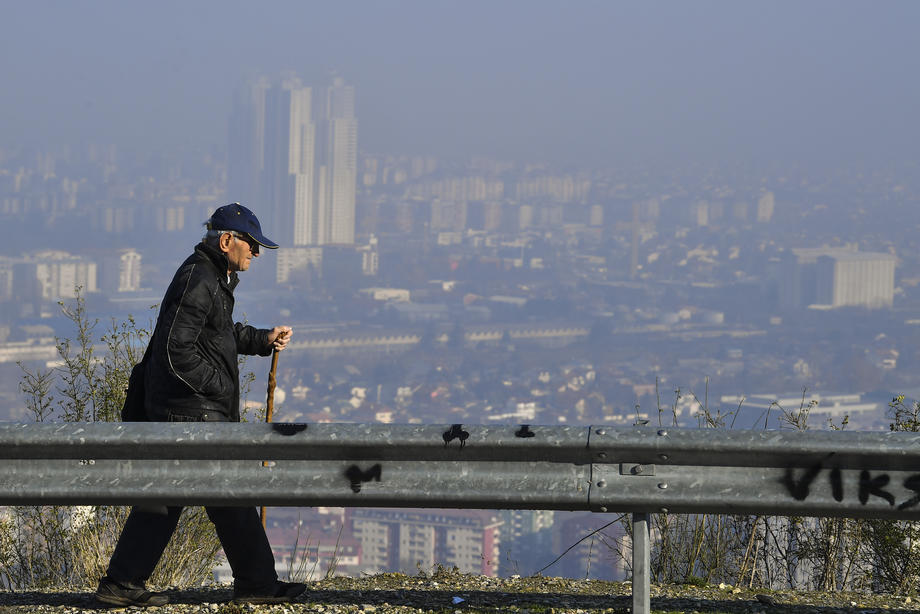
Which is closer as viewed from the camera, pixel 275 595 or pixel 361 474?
pixel 361 474

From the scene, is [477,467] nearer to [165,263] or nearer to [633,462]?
[633,462]

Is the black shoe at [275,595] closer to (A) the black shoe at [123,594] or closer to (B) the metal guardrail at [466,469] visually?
(A) the black shoe at [123,594]

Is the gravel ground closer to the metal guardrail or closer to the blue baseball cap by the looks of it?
the metal guardrail

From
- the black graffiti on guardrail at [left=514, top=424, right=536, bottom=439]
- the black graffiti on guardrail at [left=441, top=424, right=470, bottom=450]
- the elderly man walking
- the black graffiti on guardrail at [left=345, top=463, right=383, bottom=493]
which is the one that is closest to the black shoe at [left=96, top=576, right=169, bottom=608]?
the elderly man walking

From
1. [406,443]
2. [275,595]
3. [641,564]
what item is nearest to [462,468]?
[406,443]

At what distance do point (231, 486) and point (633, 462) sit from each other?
1175 mm

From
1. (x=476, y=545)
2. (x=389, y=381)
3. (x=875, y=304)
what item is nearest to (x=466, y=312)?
(x=389, y=381)

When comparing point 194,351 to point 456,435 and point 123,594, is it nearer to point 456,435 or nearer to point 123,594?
point 123,594

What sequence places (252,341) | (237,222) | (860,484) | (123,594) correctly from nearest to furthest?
(860,484) → (123,594) → (237,222) → (252,341)

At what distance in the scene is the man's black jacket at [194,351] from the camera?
343 cm

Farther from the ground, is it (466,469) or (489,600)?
(466,469)

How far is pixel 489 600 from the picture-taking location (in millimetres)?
3502

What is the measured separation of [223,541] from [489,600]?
903mm

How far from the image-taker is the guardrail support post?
3062 mm
